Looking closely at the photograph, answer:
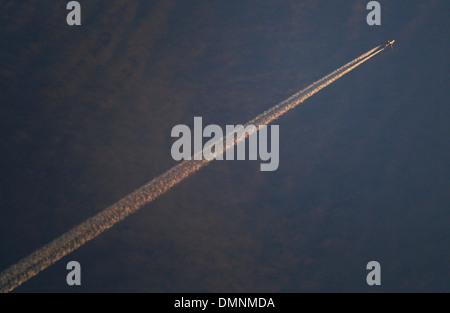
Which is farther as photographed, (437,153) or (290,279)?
(437,153)

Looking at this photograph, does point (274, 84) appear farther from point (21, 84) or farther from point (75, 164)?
point (21, 84)

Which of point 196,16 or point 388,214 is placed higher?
point 196,16

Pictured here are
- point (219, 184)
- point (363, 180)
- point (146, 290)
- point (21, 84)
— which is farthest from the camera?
point (363, 180)

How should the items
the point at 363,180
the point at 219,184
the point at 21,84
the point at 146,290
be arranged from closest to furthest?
the point at 21,84, the point at 146,290, the point at 219,184, the point at 363,180

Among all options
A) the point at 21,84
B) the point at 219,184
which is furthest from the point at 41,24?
the point at 219,184

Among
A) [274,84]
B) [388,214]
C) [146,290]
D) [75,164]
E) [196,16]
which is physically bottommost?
[146,290]

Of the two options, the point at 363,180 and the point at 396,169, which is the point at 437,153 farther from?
the point at 363,180
